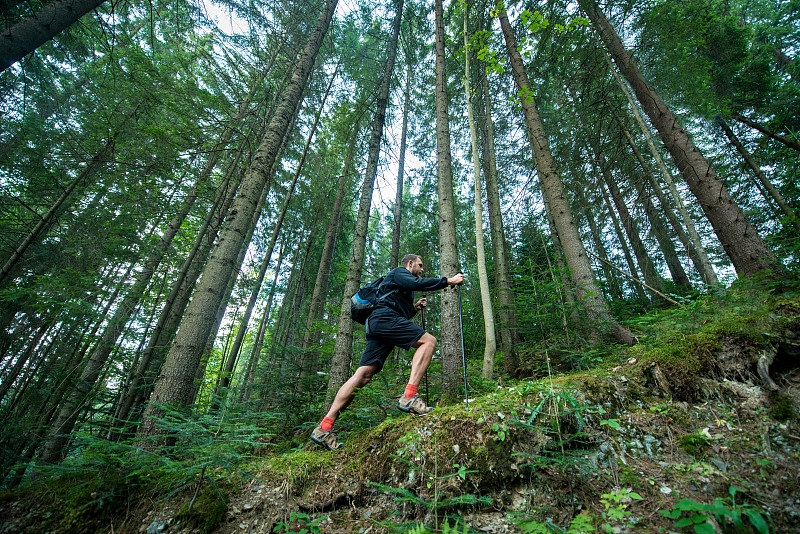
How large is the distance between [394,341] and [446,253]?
7.64 feet

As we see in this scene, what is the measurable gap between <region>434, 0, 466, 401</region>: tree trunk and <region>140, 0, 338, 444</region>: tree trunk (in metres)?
3.19

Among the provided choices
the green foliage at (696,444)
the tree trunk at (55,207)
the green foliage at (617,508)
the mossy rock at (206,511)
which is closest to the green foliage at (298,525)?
the mossy rock at (206,511)

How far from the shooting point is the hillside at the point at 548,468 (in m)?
1.81

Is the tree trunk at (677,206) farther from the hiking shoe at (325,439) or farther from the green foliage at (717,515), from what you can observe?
the hiking shoe at (325,439)

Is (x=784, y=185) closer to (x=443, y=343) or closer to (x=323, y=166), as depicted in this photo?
(x=443, y=343)

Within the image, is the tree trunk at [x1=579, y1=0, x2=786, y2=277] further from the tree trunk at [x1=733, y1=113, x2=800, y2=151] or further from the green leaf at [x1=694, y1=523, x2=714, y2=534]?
the green leaf at [x1=694, y1=523, x2=714, y2=534]

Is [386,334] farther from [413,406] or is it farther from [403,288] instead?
[413,406]

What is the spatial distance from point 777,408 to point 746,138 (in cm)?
1150

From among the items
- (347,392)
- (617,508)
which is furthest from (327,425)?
(617,508)

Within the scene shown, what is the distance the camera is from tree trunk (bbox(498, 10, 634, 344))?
4683mm

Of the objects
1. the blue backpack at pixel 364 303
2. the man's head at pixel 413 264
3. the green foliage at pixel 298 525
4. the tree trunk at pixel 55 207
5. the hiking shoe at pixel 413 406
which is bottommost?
the green foliage at pixel 298 525

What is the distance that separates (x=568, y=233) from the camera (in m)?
5.74

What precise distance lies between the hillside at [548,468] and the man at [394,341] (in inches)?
11.4

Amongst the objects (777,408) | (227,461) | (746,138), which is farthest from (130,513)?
(746,138)
